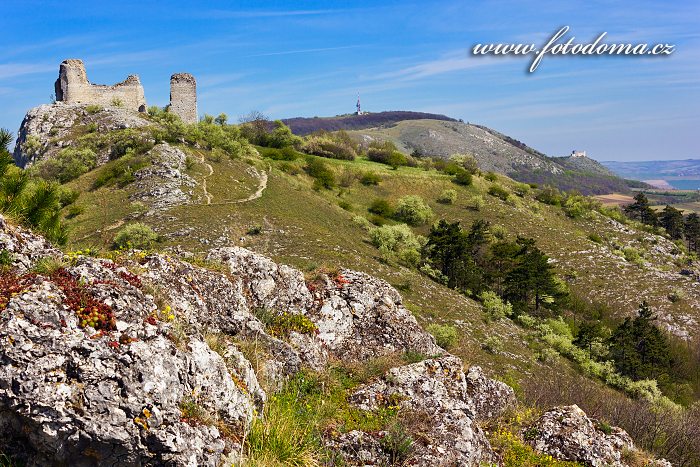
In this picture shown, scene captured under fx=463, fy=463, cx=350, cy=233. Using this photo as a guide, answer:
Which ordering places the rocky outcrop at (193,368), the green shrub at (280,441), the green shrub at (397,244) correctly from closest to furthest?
1. the rocky outcrop at (193,368)
2. the green shrub at (280,441)
3. the green shrub at (397,244)


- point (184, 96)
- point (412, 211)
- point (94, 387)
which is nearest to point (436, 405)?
point (94, 387)

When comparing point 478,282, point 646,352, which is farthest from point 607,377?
point 478,282

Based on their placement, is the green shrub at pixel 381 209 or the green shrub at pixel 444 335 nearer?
the green shrub at pixel 444 335

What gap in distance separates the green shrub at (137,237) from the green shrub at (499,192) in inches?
2476

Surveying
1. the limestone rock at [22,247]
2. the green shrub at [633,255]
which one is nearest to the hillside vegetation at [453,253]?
the green shrub at [633,255]

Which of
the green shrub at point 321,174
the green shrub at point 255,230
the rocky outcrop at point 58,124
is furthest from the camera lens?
the green shrub at point 321,174

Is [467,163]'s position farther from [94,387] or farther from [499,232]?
[94,387]

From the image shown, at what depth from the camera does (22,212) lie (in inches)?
354

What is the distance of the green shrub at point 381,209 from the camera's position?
6109 cm

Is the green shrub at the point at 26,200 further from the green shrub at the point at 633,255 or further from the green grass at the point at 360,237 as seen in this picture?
the green shrub at the point at 633,255

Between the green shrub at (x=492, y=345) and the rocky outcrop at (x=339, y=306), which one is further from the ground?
the rocky outcrop at (x=339, y=306)

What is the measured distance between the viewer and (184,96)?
58.9 m

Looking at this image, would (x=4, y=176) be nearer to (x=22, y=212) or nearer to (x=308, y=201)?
(x=22, y=212)

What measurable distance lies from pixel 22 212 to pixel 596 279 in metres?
54.5
